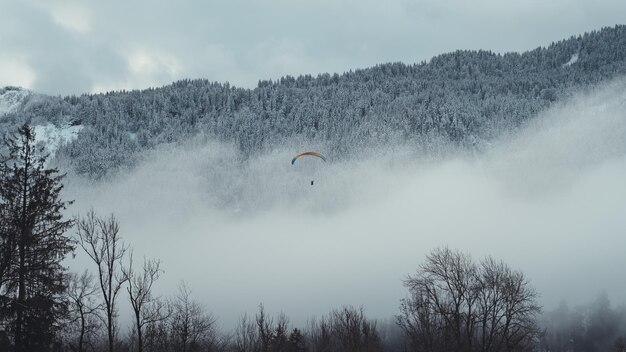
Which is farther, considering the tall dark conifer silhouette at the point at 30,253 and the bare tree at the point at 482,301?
the bare tree at the point at 482,301

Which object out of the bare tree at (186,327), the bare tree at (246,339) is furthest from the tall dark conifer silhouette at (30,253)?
the bare tree at (246,339)

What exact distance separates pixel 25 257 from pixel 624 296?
178745 millimetres

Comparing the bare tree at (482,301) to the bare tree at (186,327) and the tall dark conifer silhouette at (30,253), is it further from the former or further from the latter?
the tall dark conifer silhouette at (30,253)

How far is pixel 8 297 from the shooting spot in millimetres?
24781

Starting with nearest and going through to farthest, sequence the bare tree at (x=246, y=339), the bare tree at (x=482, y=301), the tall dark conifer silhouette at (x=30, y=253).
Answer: the tall dark conifer silhouette at (x=30, y=253) → the bare tree at (x=482, y=301) → the bare tree at (x=246, y=339)

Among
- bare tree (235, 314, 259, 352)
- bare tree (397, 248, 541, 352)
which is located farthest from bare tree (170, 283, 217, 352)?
bare tree (397, 248, 541, 352)

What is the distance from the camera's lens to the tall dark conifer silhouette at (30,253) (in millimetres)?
24969

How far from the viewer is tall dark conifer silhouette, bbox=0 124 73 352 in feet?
81.9

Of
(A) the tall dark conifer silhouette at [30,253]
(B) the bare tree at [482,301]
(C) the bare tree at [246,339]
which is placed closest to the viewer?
(A) the tall dark conifer silhouette at [30,253]

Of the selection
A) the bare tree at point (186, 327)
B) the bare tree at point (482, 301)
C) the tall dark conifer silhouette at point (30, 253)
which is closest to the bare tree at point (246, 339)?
the bare tree at point (186, 327)

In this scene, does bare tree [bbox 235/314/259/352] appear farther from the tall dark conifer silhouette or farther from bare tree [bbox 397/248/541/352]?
the tall dark conifer silhouette

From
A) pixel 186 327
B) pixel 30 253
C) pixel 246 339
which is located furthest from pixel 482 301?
pixel 246 339

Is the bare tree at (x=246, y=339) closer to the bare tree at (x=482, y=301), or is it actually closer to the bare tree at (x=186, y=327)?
the bare tree at (x=186, y=327)

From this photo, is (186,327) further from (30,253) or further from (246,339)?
(246,339)
